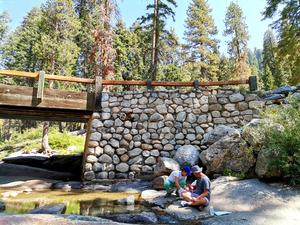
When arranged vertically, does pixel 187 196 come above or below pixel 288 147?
below

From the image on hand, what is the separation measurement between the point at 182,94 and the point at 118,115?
2.59 metres

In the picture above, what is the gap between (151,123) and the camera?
452 inches

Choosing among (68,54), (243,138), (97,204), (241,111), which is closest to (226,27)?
(68,54)

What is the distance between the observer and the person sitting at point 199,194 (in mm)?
6383

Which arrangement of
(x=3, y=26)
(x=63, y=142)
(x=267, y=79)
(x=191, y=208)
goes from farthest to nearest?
1. (x=267, y=79)
2. (x=3, y=26)
3. (x=63, y=142)
4. (x=191, y=208)

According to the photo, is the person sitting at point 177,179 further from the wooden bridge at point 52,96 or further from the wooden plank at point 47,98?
the wooden plank at point 47,98

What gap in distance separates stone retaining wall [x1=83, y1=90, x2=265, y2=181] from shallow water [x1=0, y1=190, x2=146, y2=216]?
2.17 meters

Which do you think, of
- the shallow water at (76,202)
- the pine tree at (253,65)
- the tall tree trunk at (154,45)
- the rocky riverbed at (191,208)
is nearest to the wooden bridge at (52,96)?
the shallow water at (76,202)

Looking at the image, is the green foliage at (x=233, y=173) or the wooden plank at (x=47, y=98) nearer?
the green foliage at (x=233, y=173)

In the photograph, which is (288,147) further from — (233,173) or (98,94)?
(98,94)

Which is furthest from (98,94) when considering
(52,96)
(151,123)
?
(151,123)

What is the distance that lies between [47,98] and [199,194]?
678 centimetres

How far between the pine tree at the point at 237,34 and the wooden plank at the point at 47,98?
21.5 m

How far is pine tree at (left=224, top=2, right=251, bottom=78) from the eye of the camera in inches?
1190
